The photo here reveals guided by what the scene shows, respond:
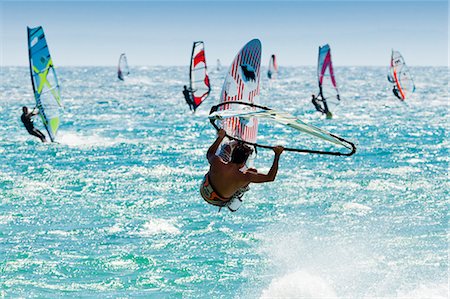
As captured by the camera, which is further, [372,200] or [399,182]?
[399,182]

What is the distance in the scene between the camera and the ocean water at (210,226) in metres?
→ 13.0

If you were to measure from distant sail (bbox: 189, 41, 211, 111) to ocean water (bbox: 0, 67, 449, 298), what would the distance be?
344 cm

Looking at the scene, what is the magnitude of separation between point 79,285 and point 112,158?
1363 cm

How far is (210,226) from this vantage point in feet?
54.5

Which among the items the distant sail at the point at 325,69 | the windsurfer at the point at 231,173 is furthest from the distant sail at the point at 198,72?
the windsurfer at the point at 231,173

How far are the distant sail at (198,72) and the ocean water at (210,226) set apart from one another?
344 cm

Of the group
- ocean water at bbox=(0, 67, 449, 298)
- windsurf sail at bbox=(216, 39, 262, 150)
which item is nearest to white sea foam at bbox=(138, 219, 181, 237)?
ocean water at bbox=(0, 67, 449, 298)

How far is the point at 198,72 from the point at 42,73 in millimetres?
9464

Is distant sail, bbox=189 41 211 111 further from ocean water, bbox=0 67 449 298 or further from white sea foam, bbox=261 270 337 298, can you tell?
white sea foam, bbox=261 270 337 298

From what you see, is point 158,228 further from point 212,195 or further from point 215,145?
point 215,145

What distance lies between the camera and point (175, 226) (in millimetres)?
16484

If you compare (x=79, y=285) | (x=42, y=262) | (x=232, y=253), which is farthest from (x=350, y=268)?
(x=42, y=262)

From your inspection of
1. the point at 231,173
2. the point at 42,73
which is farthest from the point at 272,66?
the point at 231,173

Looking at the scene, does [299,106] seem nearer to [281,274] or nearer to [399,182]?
[399,182]
